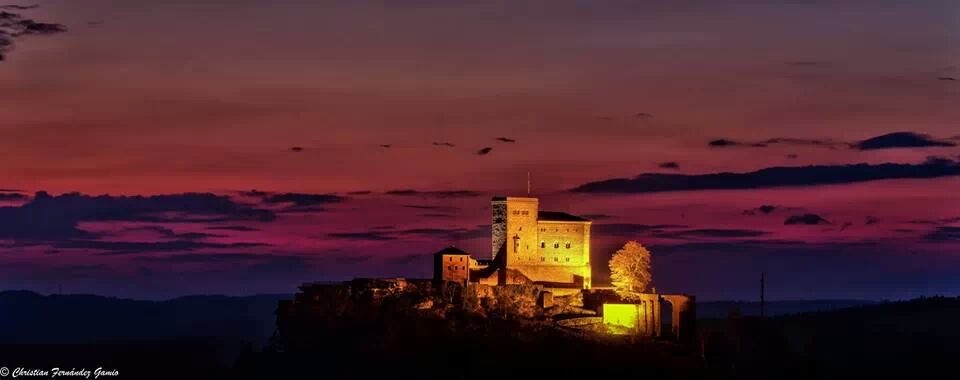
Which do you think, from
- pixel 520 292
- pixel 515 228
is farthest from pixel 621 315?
pixel 515 228

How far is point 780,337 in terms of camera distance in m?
182

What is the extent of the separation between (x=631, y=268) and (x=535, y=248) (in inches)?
339

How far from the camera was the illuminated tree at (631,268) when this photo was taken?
124250 millimetres

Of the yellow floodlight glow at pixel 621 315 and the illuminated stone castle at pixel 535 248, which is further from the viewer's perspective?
the illuminated stone castle at pixel 535 248

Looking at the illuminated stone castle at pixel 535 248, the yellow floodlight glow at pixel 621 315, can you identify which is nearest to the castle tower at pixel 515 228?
the illuminated stone castle at pixel 535 248

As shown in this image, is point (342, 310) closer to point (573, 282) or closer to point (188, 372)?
point (573, 282)

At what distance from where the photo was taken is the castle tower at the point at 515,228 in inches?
4911

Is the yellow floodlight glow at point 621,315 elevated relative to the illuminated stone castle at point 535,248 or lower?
lower

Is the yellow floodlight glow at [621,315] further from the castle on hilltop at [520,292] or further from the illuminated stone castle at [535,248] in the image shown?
the illuminated stone castle at [535,248]

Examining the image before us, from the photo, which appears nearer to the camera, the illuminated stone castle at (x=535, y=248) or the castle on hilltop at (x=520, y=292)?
the castle on hilltop at (x=520, y=292)

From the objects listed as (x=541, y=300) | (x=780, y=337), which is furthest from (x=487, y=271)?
(x=780, y=337)

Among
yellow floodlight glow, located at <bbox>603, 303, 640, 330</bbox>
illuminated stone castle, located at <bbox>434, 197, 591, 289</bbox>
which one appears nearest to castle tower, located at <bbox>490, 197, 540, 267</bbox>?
illuminated stone castle, located at <bbox>434, 197, 591, 289</bbox>

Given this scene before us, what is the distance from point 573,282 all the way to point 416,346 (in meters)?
16.2

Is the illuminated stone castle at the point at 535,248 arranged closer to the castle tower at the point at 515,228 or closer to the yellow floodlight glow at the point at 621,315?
the castle tower at the point at 515,228
